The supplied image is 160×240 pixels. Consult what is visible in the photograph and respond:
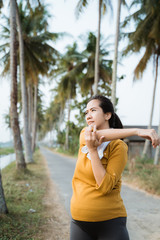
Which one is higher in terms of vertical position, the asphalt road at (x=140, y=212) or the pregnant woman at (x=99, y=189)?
the pregnant woman at (x=99, y=189)

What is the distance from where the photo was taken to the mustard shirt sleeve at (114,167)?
1398 millimetres

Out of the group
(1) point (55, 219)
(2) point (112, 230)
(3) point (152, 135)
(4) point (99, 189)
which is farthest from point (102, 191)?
(1) point (55, 219)

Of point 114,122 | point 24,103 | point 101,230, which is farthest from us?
point 24,103

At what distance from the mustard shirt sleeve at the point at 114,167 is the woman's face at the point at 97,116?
0.20m

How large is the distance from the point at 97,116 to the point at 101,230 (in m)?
0.87

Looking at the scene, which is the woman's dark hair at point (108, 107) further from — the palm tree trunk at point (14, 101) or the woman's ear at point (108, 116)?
the palm tree trunk at point (14, 101)

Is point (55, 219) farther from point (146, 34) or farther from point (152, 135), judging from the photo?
point (146, 34)

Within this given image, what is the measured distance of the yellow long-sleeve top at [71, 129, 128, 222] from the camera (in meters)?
1.43

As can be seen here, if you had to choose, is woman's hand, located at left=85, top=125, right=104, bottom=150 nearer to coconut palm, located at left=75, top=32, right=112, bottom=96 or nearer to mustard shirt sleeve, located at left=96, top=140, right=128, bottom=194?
mustard shirt sleeve, located at left=96, top=140, right=128, bottom=194

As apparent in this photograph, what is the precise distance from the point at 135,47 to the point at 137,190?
9.33 meters

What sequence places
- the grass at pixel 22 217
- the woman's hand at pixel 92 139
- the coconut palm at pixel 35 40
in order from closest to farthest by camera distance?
the woman's hand at pixel 92 139, the grass at pixel 22 217, the coconut palm at pixel 35 40

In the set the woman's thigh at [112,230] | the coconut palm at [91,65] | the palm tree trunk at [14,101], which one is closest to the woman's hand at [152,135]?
the woman's thigh at [112,230]

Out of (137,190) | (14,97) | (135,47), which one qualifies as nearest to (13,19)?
(14,97)

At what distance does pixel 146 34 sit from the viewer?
12.1 m
